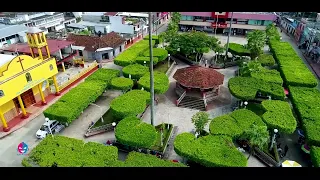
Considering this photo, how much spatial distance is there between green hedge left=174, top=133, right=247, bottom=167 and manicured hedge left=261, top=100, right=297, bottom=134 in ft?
13.8

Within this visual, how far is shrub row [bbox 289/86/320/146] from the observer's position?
19.0 m

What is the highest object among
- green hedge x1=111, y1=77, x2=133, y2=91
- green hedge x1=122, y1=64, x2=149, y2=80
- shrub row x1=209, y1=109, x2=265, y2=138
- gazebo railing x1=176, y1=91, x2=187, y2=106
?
green hedge x1=122, y1=64, x2=149, y2=80

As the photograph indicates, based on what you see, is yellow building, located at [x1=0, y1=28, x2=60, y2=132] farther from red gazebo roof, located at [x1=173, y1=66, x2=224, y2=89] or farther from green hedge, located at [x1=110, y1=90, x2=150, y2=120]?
red gazebo roof, located at [x1=173, y1=66, x2=224, y2=89]

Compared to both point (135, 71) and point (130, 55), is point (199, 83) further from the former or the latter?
point (130, 55)

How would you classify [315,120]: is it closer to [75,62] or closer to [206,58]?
[206,58]

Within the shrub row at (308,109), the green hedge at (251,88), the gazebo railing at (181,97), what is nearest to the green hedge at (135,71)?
the gazebo railing at (181,97)

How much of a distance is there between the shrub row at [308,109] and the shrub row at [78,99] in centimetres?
1863

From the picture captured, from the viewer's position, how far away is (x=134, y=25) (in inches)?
1801

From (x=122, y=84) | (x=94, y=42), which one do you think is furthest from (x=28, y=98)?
(x=94, y=42)

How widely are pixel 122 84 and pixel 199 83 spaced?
810 centimetres

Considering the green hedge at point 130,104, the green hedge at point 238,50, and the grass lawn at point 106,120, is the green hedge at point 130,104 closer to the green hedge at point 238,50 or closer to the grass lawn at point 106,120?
the grass lawn at point 106,120

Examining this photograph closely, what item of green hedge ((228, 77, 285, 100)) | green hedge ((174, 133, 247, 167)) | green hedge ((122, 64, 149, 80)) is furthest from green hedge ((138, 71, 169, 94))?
green hedge ((174, 133, 247, 167))

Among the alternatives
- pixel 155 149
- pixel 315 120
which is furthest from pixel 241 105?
A: pixel 155 149
